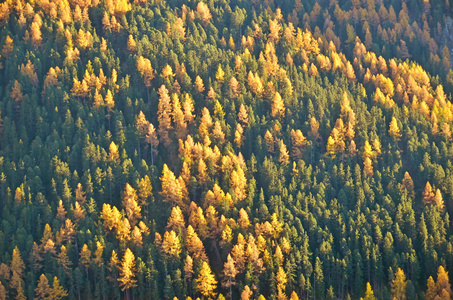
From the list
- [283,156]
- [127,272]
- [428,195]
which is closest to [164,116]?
[283,156]

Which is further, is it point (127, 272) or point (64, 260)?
point (64, 260)

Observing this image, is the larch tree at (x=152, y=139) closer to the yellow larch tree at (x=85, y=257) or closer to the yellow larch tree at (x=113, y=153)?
the yellow larch tree at (x=113, y=153)

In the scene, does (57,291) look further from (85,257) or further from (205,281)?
(205,281)

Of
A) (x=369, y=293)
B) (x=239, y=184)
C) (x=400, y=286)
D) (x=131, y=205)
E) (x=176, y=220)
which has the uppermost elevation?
(x=239, y=184)

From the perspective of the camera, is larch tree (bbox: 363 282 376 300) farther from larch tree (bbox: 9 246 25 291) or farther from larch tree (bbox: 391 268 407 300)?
larch tree (bbox: 9 246 25 291)

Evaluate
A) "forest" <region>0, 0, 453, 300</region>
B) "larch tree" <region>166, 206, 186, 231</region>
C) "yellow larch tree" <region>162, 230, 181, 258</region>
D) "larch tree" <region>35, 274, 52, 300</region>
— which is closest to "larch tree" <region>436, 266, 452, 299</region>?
"forest" <region>0, 0, 453, 300</region>

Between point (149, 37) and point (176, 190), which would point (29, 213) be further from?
point (149, 37)

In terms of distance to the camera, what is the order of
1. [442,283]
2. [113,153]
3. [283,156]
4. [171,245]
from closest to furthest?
1. [442,283]
2. [171,245]
3. [113,153]
4. [283,156]

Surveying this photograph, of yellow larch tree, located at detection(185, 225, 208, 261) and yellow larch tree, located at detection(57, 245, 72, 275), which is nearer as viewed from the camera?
yellow larch tree, located at detection(57, 245, 72, 275)

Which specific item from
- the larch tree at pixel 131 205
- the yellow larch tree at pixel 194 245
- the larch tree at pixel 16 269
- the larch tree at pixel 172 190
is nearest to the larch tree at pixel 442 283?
the yellow larch tree at pixel 194 245

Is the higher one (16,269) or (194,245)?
(194,245)
